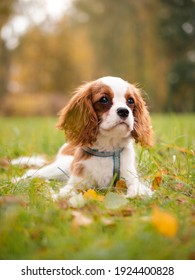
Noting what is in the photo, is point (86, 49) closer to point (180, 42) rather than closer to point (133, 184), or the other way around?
point (180, 42)

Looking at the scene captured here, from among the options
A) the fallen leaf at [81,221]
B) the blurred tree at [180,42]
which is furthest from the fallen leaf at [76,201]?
the blurred tree at [180,42]

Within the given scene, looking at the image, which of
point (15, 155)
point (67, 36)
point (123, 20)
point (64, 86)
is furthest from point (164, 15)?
point (15, 155)

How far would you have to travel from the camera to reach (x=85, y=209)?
248cm

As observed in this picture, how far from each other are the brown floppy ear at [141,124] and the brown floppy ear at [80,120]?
0.41 meters

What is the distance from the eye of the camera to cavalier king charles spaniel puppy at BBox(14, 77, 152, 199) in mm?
3213

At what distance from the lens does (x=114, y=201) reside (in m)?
2.68

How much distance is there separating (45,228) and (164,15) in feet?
73.3

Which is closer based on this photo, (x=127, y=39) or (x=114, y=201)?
(x=114, y=201)

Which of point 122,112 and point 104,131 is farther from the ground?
point 122,112

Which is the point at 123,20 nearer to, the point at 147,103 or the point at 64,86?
the point at 64,86

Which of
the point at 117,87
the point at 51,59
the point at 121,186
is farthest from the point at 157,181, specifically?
the point at 51,59

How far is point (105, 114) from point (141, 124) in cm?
47

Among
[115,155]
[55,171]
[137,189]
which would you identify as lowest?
[55,171]

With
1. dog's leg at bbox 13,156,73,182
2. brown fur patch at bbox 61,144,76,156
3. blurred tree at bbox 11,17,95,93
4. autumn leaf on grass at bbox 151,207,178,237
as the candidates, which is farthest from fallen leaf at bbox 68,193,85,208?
blurred tree at bbox 11,17,95,93
